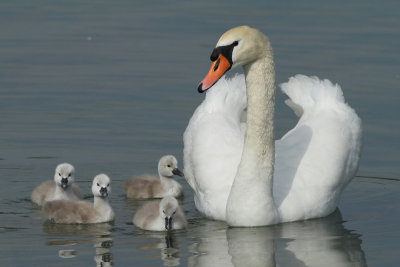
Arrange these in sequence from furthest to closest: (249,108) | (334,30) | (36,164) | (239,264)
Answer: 1. (334,30)
2. (36,164)
3. (249,108)
4. (239,264)

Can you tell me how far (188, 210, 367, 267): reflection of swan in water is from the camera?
11.1m

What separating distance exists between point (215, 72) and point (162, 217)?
63.1 inches

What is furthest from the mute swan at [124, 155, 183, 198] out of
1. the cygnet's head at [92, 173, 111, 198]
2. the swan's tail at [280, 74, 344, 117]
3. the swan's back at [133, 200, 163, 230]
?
the swan's tail at [280, 74, 344, 117]

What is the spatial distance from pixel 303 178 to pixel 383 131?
3.39 m

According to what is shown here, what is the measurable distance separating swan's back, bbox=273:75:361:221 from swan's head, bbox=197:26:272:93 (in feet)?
4.34

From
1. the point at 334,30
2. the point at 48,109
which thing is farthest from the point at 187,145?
the point at 334,30

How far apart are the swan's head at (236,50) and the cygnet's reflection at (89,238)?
5.80ft

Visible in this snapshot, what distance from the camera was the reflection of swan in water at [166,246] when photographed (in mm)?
11055

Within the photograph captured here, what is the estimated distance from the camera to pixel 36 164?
14.4 m

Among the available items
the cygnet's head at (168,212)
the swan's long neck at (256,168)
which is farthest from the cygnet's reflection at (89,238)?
the swan's long neck at (256,168)

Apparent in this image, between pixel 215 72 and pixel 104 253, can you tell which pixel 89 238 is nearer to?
pixel 104 253

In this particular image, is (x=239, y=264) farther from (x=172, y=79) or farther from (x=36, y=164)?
(x=172, y=79)

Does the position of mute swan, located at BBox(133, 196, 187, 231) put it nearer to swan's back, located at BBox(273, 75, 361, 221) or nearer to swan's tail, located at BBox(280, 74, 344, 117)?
swan's back, located at BBox(273, 75, 361, 221)

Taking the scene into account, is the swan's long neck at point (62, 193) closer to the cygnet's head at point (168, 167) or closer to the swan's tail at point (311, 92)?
the cygnet's head at point (168, 167)
